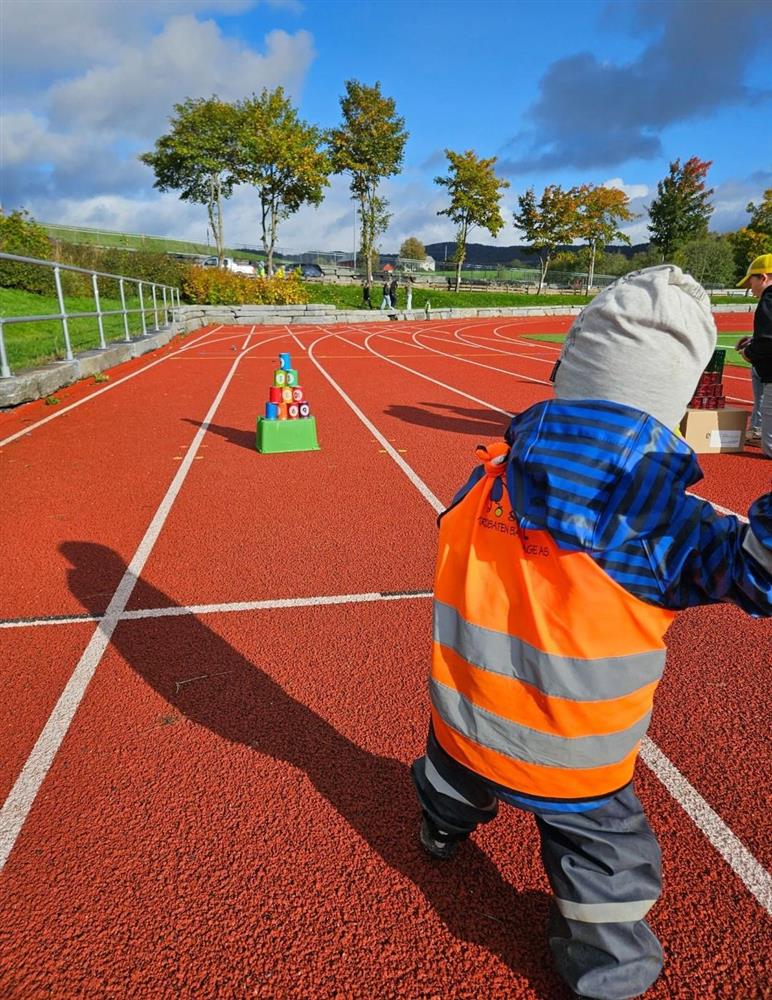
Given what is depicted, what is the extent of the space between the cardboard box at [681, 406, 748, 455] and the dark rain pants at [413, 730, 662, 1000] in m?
5.99

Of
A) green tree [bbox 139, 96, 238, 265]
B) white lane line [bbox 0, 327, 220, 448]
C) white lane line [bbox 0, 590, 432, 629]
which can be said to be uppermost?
green tree [bbox 139, 96, 238, 265]

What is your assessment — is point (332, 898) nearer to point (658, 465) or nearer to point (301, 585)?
point (658, 465)

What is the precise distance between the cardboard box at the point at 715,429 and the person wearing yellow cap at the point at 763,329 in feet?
1.99

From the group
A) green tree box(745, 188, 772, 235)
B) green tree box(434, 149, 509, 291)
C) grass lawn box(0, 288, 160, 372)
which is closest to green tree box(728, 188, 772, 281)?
green tree box(745, 188, 772, 235)

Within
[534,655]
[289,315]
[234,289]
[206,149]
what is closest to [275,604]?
[534,655]

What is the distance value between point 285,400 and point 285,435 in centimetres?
37

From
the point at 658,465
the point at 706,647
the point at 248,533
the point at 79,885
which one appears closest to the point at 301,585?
the point at 248,533

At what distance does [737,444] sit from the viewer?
268 inches

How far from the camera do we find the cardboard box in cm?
662

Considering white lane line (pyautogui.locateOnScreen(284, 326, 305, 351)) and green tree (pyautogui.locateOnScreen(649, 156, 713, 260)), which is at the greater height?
green tree (pyautogui.locateOnScreen(649, 156, 713, 260))

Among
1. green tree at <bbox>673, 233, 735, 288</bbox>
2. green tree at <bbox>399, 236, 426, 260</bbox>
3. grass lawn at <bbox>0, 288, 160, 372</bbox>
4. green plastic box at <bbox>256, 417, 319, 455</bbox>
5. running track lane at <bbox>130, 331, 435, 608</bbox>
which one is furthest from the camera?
green tree at <bbox>399, 236, 426, 260</bbox>

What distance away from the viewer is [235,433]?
7527mm

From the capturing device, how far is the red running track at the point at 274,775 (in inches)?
65.9

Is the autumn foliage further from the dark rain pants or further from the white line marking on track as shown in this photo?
the dark rain pants
